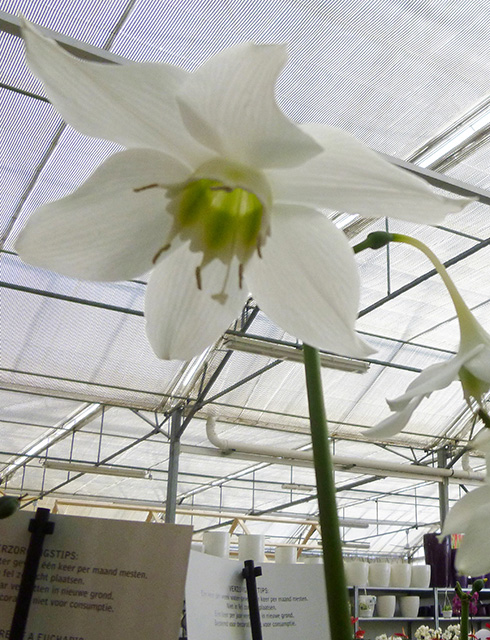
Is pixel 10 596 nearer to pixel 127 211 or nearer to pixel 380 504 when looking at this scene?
pixel 127 211

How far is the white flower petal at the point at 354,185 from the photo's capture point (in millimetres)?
392

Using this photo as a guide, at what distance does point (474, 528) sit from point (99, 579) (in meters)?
0.49

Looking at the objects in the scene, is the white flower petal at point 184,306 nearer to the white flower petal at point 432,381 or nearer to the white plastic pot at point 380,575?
the white flower petal at point 432,381

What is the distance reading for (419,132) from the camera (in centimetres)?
499

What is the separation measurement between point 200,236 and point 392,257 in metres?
6.08

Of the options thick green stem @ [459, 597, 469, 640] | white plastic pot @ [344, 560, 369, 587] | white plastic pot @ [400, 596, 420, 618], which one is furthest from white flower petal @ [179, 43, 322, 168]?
white plastic pot @ [400, 596, 420, 618]

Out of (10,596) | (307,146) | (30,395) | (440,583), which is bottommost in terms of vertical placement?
(10,596)

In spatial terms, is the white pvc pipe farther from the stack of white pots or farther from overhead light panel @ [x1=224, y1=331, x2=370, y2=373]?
the stack of white pots

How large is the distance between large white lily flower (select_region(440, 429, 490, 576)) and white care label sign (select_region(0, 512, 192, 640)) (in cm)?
44

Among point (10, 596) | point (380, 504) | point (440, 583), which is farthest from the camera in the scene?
point (380, 504)

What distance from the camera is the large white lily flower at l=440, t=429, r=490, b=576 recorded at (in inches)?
17.3

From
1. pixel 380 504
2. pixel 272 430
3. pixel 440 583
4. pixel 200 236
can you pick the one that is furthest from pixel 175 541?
pixel 380 504

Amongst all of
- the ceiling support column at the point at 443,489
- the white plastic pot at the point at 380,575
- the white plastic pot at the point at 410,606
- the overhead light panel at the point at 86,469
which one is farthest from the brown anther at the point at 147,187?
the ceiling support column at the point at 443,489

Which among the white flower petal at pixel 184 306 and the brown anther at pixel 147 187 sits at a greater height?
the brown anther at pixel 147 187
